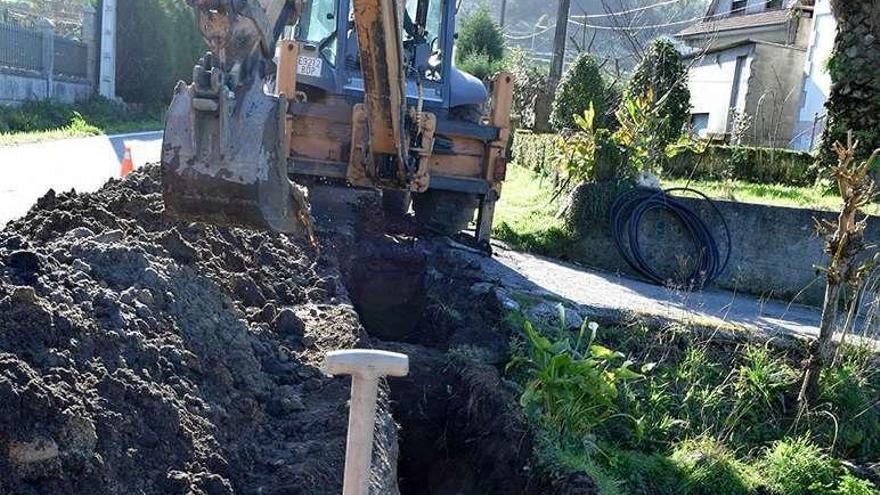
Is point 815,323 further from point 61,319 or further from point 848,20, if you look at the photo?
point 61,319

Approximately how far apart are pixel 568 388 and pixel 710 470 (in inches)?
45.3

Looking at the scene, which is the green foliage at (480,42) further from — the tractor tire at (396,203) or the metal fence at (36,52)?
the tractor tire at (396,203)

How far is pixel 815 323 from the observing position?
9.23 m

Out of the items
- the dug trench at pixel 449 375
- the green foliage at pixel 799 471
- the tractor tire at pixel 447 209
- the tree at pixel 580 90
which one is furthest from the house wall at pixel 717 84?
the green foliage at pixel 799 471

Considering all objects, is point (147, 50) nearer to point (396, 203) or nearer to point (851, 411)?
point (396, 203)

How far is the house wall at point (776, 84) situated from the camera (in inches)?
893

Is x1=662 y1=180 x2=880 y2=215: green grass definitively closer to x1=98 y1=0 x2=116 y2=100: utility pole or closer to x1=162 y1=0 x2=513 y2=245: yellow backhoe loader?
x1=162 y1=0 x2=513 y2=245: yellow backhoe loader

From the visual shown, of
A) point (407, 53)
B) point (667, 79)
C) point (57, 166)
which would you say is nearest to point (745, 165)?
point (667, 79)

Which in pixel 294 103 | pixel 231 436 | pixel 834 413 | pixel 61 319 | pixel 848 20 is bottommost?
pixel 834 413

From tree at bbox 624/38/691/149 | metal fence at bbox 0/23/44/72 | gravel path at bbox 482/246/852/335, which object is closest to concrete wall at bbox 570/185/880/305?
gravel path at bbox 482/246/852/335

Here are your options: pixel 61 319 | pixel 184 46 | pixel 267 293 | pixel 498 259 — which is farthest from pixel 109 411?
pixel 184 46

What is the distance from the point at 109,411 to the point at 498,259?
24.1 feet

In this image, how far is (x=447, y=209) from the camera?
9.54 m

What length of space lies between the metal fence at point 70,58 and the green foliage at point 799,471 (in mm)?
22020
